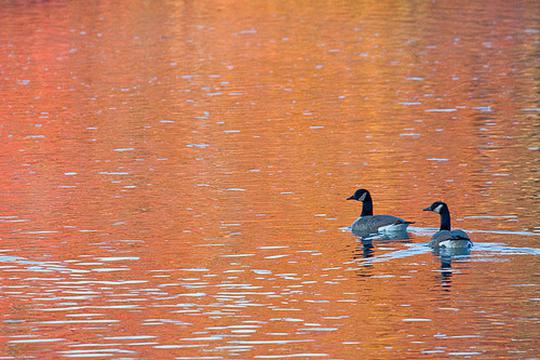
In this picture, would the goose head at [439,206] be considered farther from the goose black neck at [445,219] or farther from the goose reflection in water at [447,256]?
the goose reflection in water at [447,256]

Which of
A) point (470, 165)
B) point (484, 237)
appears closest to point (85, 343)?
point (484, 237)

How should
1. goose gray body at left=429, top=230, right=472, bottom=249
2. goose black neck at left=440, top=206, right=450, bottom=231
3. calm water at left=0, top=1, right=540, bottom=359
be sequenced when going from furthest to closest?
goose black neck at left=440, top=206, right=450, bottom=231
goose gray body at left=429, top=230, right=472, bottom=249
calm water at left=0, top=1, right=540, bottom=359

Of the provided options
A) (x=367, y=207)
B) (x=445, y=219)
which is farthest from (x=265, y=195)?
(x=445, y=219)

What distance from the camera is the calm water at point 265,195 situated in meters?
18.6

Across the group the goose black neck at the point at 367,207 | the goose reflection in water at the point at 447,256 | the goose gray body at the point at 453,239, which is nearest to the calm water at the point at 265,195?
the goose reflection in water at the point at 447,256

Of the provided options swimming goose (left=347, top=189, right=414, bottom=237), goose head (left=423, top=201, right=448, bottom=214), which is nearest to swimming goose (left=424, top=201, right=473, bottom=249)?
goose head (left=423, top=201, right=448, bottom=214)

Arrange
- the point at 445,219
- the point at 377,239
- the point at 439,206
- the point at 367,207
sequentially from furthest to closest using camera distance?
the point at 367,207, the point at 377,239, the point at 439,206, the point at 445,219

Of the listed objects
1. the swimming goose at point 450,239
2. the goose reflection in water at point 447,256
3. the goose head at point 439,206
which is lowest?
the goose reflection in water at point 447,256

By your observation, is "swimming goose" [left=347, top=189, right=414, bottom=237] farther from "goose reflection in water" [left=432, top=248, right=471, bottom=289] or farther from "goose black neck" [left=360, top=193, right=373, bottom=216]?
"goose reflection in water" [left=432, top=248, right=471, bottom=289]

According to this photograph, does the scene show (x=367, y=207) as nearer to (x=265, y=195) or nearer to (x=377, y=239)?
(x=377, y=239)

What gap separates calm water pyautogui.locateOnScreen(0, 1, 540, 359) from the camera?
1858cm

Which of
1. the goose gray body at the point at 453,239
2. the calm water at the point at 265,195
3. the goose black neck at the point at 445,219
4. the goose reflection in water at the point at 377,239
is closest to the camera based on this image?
the calm water at the point at 265,195

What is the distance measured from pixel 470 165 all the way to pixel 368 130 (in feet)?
21.1

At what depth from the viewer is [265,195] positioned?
29.1m
